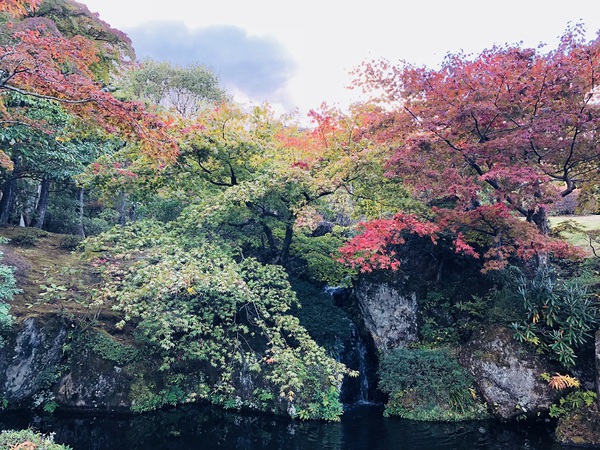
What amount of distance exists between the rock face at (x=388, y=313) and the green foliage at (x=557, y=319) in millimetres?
3289

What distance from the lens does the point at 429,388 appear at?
380 inches

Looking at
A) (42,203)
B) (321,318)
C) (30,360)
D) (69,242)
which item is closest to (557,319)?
(321,318)

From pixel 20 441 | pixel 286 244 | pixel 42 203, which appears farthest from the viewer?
pixel 42 203

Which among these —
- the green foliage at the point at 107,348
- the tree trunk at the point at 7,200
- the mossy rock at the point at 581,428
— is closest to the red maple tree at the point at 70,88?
the green foliage at the point at 107,348

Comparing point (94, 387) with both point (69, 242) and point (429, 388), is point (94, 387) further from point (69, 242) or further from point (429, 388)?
point (429, 388)

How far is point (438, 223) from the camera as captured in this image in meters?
10.3

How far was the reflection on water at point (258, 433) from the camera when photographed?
25.8 feet

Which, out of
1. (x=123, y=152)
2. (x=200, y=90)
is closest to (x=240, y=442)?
(x=123, y=152)

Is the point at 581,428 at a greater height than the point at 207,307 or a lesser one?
lesser

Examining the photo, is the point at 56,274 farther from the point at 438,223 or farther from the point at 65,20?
the point at 438,223

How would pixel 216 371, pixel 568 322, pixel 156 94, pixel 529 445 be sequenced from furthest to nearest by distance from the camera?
pixel 156 94 → pixel 216 371 → pixel 568 322 → pixel 529 445

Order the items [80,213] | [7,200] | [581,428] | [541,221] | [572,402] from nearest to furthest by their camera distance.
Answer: [581,428], [572,402], [541,221], [7,200], [80,213]

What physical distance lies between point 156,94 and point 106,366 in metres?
25.3

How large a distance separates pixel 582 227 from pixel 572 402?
10123 millimetres
